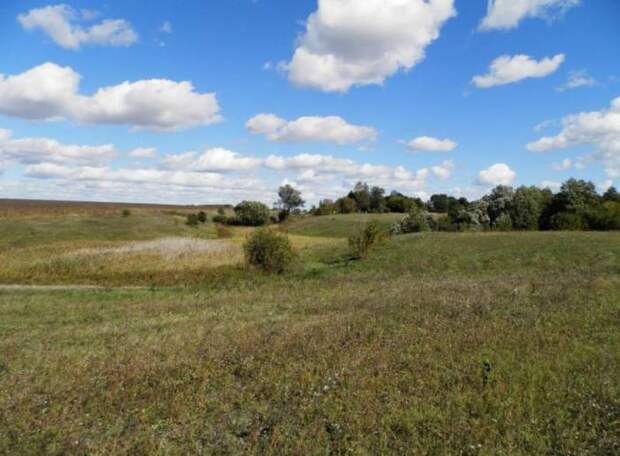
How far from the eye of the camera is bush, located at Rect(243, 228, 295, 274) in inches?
968

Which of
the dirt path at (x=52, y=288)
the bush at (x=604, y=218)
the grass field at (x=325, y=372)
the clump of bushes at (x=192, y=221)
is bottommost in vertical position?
the dirt path at (x=52, y=288)

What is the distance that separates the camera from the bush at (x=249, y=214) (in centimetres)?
9531

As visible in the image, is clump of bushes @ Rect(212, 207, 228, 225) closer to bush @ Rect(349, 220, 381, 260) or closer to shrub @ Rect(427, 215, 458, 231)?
shrub @ Rect(427, 215, 458, 231)

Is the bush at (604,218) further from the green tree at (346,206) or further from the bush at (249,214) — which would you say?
the green tree at (346,206)

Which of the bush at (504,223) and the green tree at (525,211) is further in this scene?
the green tree at (525,211)

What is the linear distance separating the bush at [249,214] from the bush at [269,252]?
70.7 metres

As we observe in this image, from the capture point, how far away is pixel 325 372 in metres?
6.66

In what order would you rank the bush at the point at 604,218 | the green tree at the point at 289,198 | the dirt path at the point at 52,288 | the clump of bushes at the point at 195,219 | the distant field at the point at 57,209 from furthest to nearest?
the green tree at the point at 289,198 → the clump of bushes at the point at 195,219 → the distant field at the point at 57,209 → the bush at the point at 604,218 → the dirt path at the point at 52,288

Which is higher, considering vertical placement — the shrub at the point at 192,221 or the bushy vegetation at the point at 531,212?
the bushy vegetation at the point at 531,212

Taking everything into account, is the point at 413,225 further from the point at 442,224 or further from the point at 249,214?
the point at 249,214

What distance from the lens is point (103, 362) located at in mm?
7703

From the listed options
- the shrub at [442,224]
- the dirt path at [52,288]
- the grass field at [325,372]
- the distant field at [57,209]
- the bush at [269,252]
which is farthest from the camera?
the distant field at [57,209]

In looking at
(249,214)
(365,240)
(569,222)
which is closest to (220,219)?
(249,214)

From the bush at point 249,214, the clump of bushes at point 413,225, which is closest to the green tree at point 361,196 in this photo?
the bush at point 249,214
